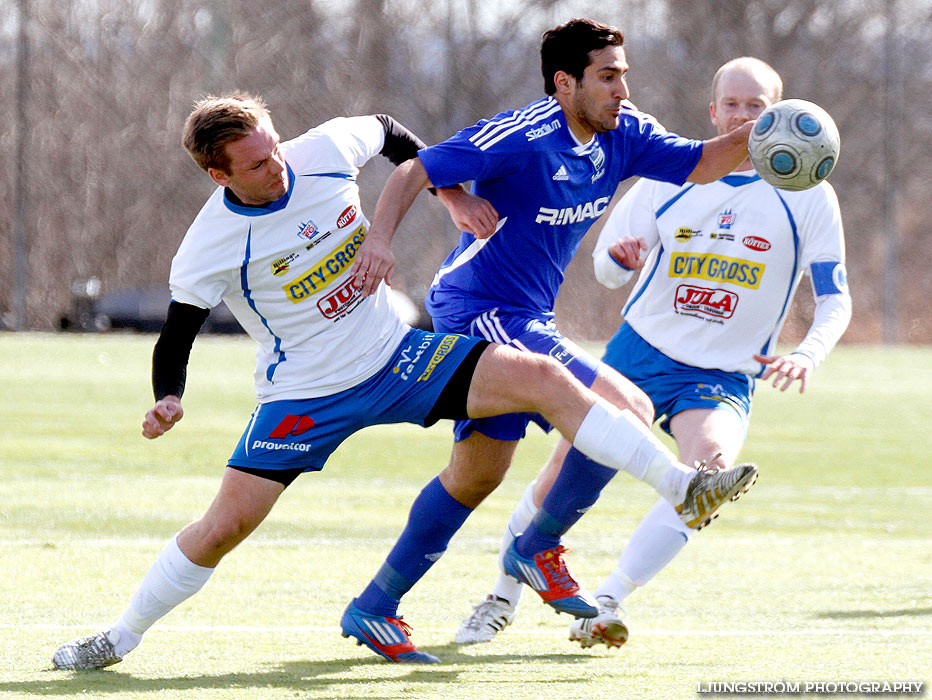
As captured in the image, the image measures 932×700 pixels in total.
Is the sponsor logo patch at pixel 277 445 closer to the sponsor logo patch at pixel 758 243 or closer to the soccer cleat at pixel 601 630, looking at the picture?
the soccer cleat at pixel 601 630

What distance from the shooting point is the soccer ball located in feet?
16.4

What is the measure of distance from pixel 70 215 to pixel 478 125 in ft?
88.4

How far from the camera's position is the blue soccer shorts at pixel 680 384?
5539mm

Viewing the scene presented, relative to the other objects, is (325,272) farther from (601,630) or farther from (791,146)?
(791,146)

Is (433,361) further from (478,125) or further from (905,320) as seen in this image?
(905,320)

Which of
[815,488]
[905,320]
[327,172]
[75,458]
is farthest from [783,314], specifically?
[905,320]

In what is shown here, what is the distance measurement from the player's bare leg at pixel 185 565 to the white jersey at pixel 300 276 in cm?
34

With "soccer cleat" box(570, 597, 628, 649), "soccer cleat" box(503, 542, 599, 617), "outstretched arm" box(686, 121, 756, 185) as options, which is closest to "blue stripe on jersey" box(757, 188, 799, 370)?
"outstretched arm" box(686, 121, 756, 185)

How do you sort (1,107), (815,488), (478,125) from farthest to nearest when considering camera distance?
(1,107), (815,488), (478,125)

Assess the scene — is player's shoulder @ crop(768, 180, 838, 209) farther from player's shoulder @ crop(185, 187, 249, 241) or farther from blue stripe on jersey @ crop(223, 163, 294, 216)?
player's shoulder @ crop(185, 187, 249, 241)

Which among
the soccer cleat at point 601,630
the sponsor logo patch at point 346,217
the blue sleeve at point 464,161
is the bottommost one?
the soccer cleat at point 601,630

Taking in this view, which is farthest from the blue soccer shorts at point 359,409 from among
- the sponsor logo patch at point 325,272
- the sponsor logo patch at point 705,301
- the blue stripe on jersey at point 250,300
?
the sponsor logo patch at point 705,301

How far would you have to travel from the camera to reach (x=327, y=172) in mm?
4730

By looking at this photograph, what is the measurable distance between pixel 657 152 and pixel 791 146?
474 millimetres
